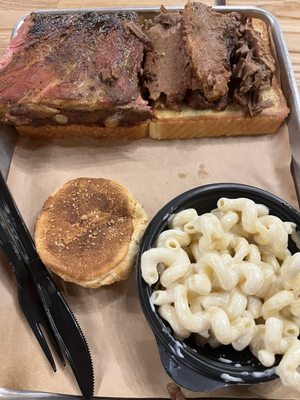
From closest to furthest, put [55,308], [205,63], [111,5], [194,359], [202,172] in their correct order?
[194,359], [55,308], [205,63], [202,172], [111,5]

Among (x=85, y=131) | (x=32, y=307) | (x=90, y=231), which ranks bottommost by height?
(x=32, y=307)

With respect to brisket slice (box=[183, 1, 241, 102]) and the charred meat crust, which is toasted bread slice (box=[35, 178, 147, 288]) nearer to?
the charred meat crust

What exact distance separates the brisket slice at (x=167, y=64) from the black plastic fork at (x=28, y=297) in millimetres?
754

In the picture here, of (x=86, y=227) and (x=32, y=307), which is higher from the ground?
(x=86, y=227)

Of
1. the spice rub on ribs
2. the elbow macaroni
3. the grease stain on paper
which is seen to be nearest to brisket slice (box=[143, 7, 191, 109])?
the spice rub on ribs

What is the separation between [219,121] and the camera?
1.85m

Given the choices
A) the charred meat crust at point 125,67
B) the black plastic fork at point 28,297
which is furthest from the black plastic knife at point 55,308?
the charred meat crust at point 125,67

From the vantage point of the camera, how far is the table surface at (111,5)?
2268 mm

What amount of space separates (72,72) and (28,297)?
32.8 inches

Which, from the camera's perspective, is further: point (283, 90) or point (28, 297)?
point (283, 90)

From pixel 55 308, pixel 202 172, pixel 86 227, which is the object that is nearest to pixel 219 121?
pixel 202 172

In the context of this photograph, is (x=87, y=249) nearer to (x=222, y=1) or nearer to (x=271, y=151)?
(x=271, y=151)

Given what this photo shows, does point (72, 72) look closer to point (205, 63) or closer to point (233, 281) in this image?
point (205, 63)

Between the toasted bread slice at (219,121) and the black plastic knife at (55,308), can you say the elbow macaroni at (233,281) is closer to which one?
the black plastic knife at (55,308)
